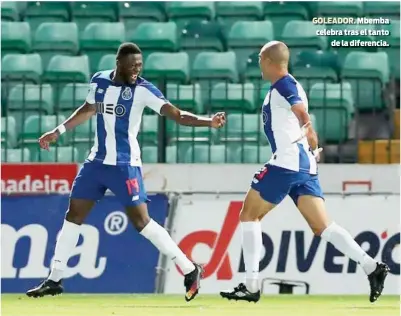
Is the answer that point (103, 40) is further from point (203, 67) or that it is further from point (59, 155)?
point (59, 155)

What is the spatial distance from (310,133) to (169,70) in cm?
696

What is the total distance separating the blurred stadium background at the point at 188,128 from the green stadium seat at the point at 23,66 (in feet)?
0.06

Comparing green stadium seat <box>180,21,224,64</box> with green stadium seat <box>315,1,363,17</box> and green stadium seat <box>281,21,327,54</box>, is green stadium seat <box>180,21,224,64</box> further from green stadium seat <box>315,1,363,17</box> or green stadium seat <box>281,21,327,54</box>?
green stadium seat <box>315,1,363,17</box>

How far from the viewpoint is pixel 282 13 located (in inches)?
721

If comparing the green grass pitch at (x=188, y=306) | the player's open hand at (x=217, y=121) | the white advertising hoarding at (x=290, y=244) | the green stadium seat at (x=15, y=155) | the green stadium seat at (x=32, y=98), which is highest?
the green stadium seat at (x=32, y=98)

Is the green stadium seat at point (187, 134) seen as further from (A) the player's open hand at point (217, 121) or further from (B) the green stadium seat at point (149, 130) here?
A: (A) the player's open hand at point (217, 121)

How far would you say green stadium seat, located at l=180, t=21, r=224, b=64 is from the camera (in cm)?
1773

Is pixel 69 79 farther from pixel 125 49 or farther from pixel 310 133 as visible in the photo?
pixel 310 133

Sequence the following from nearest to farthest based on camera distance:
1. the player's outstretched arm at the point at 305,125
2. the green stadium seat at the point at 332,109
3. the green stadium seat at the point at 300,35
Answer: the player's outstretched arm at the point at 305,125 < the green stadium seat at the point at 332,109 < the green stadium seat at the point at 300,35

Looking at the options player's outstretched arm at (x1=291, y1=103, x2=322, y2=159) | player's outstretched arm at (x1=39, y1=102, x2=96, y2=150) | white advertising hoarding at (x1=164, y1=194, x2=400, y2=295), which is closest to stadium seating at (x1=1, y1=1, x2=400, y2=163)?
white advertising hoarding at (x1=164, y1=194, x2=400, y2=295)

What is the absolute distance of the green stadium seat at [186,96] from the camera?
50.8 ft

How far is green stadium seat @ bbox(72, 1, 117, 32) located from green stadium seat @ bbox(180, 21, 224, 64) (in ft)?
4.39

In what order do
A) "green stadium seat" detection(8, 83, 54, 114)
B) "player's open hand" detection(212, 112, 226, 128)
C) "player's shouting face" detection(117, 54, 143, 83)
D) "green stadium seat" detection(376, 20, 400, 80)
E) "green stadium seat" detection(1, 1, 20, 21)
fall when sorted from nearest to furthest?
"player's open hand" detection(212, 112, 226, 128) → "player's shouting face" detection(117, 54, 143, 83) → "green stadium seat" detection(8, 83, 54, 114) → "green stadium seat" detection(376, 20, 400, 80) → "green stadium seat" detection(1, 1, 20, 21)

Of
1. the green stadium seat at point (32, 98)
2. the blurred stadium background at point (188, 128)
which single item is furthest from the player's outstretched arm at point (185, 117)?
the green stadium seat at point (32, 98)
